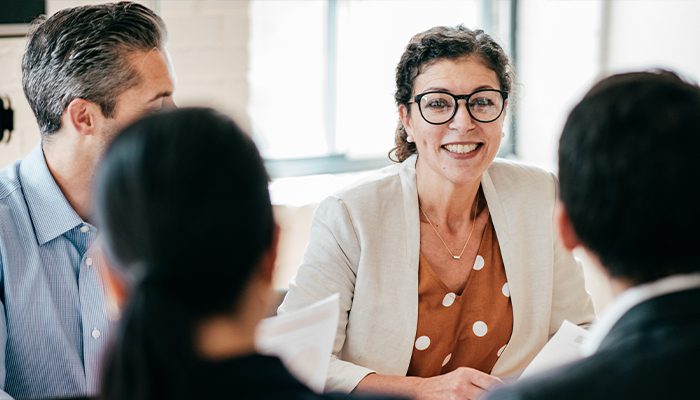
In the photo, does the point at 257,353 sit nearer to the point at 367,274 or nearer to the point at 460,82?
the point at 367,274

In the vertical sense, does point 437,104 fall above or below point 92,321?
above

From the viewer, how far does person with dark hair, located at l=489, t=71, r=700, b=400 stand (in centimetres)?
84

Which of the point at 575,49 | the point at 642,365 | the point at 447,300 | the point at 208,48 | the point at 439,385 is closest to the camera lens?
the point at 642,365

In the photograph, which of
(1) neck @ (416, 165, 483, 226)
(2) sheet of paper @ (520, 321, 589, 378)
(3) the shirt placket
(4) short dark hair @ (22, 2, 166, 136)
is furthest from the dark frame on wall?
(2) sheet of paper @ (520, 321, 589, 378)

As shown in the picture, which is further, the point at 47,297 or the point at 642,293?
the point at 47,297

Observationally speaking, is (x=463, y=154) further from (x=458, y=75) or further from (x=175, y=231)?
(x=175, y=231)

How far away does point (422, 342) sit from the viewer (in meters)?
1.78

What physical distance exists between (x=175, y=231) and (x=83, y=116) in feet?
3.36

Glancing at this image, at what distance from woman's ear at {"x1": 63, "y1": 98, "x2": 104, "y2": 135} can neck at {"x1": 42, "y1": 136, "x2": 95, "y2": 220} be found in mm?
35

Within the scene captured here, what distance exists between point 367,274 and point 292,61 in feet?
5.14

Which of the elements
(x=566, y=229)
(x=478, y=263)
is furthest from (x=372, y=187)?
(x=566, y=229)

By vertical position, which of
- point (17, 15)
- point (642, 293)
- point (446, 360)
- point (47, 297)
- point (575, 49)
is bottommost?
point (446, 360)

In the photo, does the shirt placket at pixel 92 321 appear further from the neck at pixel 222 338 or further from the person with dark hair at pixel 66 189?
the neck at pixel 222 338

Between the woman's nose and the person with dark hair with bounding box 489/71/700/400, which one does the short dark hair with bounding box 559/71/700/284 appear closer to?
the person with dark hair with bounding box 489/71/700/400
